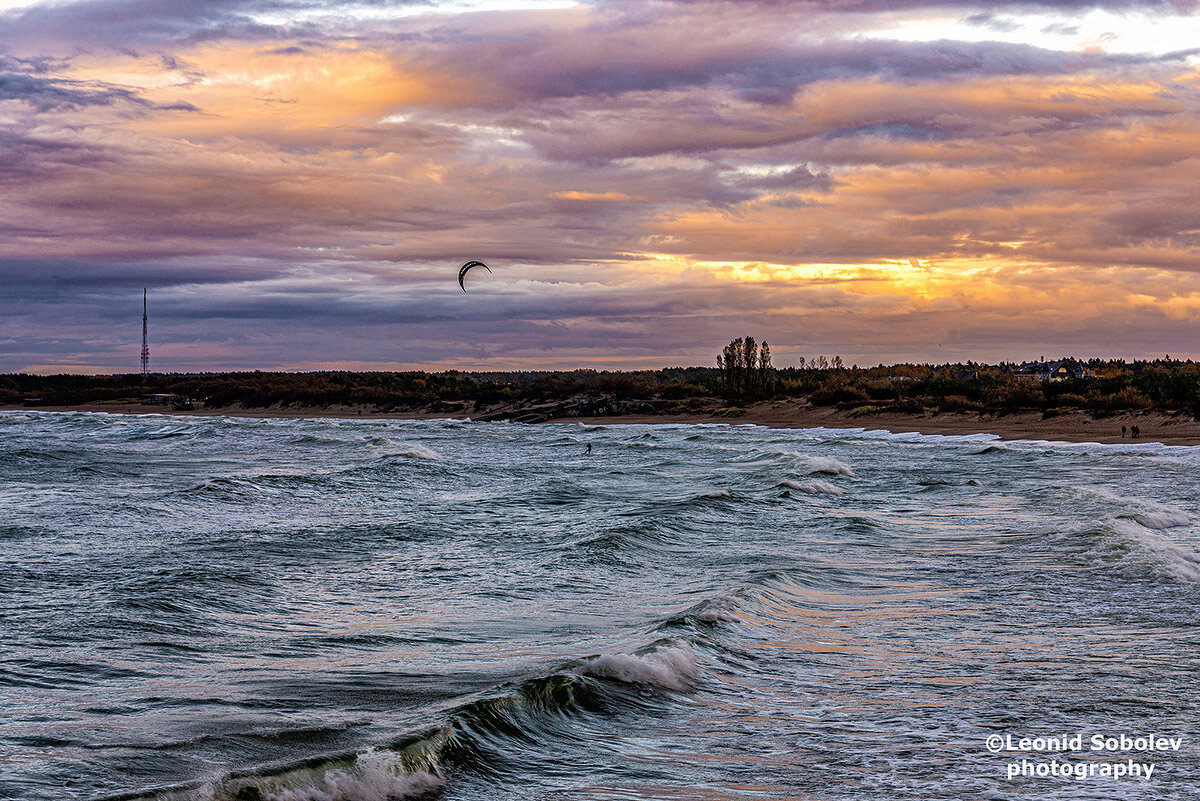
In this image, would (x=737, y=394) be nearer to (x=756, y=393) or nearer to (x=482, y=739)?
(x=756, y=393)

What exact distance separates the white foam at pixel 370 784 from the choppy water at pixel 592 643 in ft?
0.07

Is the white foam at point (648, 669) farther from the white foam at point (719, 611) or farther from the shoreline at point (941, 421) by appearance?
the shoreline at point (941, 421)

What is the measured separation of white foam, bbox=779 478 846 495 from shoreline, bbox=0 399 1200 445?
20123 mm

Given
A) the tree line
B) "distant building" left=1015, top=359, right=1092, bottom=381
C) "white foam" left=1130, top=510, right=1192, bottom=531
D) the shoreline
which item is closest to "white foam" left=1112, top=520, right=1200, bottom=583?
"white foam" left=1130, top=510, right=1192, bottom=531

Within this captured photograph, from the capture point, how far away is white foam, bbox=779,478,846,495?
984 inches

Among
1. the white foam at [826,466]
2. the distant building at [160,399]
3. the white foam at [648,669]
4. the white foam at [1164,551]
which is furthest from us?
the distant building at [160,399]

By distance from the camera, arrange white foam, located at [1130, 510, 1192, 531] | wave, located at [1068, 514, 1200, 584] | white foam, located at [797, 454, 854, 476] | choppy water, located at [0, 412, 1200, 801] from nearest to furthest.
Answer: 1. choppy water, located at [0, 412, 1200, 801]
2. wave, located at [1068, 514, 1200, 584]
3. white foam, located at [1130, 510, 1192, 531]
4. white foam, located at [797, 454, 854, 476]

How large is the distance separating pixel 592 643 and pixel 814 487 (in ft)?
53.9

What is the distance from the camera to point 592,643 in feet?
33.0

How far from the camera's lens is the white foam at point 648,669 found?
8.55m

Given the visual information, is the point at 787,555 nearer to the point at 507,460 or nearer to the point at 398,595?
the point at 398,595

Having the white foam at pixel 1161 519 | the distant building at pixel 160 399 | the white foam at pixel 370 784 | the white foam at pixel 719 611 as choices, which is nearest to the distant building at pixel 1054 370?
the distant building at pixel 160 399

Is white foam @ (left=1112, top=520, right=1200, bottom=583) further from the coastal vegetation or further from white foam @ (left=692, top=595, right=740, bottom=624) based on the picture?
the coastal vegetation

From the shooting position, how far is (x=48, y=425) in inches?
2628
